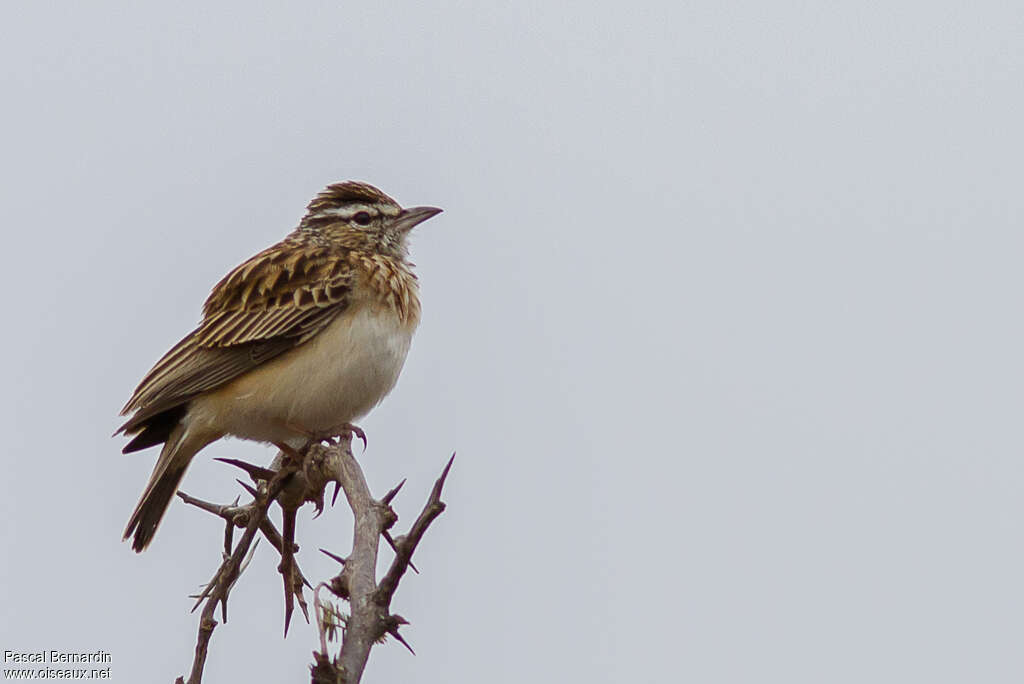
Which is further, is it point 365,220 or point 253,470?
point 365,220

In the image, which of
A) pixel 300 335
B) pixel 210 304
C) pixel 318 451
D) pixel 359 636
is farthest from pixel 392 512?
pixel 210 304

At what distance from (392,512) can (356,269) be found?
535cm

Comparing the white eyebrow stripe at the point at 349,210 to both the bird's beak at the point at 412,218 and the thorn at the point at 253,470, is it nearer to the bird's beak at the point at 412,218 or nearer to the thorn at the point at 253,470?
the bird's beak at the point at 412,218

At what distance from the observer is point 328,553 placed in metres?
4.54

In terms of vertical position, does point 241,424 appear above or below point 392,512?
above

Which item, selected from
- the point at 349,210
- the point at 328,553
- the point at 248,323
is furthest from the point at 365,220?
the point at 328,553

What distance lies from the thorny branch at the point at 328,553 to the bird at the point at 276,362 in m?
1.97

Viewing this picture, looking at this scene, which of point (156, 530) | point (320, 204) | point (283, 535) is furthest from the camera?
point (320, 204)

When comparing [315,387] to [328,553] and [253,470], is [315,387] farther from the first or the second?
[328,553]

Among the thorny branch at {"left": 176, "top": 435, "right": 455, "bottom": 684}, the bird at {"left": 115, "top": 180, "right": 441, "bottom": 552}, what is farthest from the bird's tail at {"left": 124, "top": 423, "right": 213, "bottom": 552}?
the thorny branch at {"left": 176, "top": 435, "right": 455, "bottom": 684}

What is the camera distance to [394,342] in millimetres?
9117

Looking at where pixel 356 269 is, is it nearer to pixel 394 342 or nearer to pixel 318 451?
pixel 394 342

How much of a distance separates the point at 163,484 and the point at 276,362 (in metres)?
1.10

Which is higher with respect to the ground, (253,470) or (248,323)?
(248,323)
